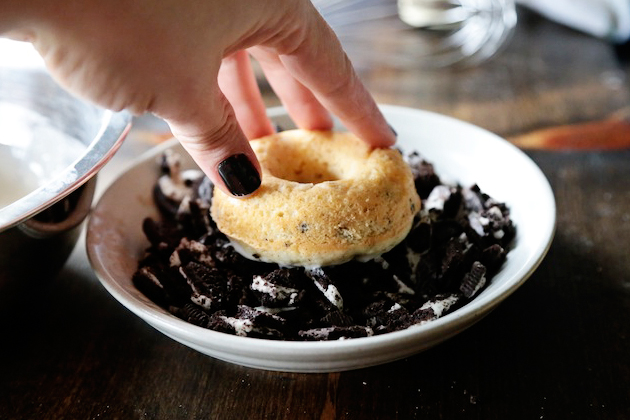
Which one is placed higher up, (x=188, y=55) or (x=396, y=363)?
(x=188, y=55)

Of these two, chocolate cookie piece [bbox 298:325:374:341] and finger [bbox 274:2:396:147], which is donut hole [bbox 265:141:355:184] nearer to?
finger [bbox 274:2:396:147]

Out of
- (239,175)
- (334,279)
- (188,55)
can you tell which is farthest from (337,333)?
(188,55)

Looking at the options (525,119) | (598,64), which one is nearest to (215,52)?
(525,119)

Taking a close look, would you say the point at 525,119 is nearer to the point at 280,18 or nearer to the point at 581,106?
the point at 581,106

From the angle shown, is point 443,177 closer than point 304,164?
No

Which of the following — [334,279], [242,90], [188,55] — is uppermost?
[188,55]

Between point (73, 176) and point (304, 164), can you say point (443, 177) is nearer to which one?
point (304, 164)
